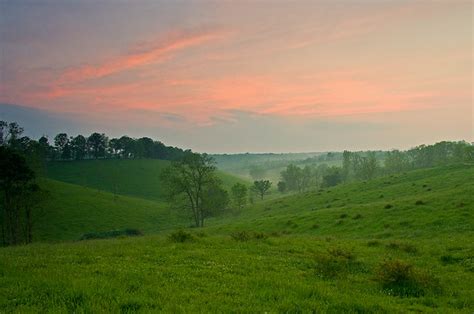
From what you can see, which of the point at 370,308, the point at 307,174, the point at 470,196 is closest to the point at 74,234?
the point at 470,196

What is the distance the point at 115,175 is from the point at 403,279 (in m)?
168

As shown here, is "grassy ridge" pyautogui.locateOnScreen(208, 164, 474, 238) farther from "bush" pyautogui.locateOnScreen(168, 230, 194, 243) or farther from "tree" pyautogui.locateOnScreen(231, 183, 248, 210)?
"tree" pyautogui.locateOnScreen(231, 183, 248, 210)

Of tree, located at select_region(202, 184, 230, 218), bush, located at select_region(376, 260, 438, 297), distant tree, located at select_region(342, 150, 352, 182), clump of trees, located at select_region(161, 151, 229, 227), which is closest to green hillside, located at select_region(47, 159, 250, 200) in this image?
distant tree, located at select_region(342, 150, 352, 182)

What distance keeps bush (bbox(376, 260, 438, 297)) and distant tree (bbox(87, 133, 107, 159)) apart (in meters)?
196

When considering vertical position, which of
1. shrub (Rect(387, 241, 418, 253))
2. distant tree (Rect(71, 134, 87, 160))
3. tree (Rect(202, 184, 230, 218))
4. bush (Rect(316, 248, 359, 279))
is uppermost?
distant tree (Rect(71, 134, 87, 160))

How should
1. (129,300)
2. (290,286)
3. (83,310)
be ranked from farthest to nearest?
(290,286) → (129,300) → (83,310)

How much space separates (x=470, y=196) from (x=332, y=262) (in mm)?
29744

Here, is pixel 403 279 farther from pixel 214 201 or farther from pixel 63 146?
pixel 63 146

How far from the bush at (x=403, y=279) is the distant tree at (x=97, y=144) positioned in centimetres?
19633

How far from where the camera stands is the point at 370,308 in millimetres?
11125

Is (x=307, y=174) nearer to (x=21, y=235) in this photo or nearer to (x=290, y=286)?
(x=21, y=235)

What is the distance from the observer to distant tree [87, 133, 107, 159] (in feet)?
632

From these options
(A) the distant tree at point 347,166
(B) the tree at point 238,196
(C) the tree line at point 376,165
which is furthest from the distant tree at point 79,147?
(A) the distant tree at point 347,166

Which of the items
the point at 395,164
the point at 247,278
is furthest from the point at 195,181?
the point at 395,164
